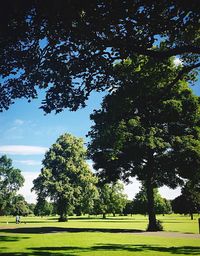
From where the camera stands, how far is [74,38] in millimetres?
10641

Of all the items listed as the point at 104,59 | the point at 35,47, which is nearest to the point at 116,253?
the point at 104,59

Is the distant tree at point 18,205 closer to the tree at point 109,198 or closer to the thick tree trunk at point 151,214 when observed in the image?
the tree at point 109,198

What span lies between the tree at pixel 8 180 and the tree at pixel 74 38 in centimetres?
9610

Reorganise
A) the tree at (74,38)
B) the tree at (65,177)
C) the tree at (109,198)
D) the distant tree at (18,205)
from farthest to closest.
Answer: the distant tree at (18,205), the tree at (109,198), the tree at (65,177), the tree at (74,38)

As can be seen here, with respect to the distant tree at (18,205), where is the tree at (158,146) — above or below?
above

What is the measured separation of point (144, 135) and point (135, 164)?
6.05 meters

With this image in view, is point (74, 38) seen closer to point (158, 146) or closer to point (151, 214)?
point (158, 146)

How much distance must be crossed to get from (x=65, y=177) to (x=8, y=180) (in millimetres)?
51707

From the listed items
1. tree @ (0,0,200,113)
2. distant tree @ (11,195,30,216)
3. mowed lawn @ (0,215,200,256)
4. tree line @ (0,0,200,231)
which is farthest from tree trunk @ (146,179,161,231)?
distant tree @ (11,195,30,216)

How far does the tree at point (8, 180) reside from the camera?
10153 centimetres

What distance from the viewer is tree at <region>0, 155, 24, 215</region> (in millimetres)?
101525

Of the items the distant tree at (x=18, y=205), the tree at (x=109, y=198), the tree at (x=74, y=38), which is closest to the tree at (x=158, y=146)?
the tree at (x=74, y=38)

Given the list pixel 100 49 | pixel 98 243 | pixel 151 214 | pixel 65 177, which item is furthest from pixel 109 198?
pixel 100 49

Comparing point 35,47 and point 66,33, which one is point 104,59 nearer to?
point 66,33
